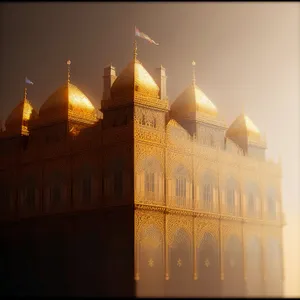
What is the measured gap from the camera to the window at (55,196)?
87.9ft

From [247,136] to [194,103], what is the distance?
3.25 m

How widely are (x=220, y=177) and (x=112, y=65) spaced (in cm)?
544

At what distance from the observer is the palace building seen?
81.6ft

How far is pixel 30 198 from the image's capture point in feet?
90.9

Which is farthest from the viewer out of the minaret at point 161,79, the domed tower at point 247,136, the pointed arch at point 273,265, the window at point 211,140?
the domed tower at point 247,136

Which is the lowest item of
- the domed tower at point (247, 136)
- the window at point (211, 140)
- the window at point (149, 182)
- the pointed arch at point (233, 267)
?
the pointed arch at point (233, 267)

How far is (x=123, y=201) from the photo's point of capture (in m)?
24.9

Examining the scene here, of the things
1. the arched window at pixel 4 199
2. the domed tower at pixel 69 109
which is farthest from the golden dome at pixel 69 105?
the arched window at pixel 4 199

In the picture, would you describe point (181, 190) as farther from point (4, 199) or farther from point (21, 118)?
point (21, 118)

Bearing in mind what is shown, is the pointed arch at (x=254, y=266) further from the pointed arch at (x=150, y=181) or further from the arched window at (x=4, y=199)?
the arched window at (x=4, y=199)

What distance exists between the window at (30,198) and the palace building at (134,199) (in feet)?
0.16

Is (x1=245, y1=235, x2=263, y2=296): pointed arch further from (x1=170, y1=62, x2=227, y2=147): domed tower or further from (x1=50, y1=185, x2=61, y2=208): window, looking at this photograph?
(x1=50, y1=185, x2=61, y2=208): window

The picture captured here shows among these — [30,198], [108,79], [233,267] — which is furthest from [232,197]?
[30,198]

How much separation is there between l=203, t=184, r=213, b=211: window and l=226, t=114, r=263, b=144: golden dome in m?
4.69
